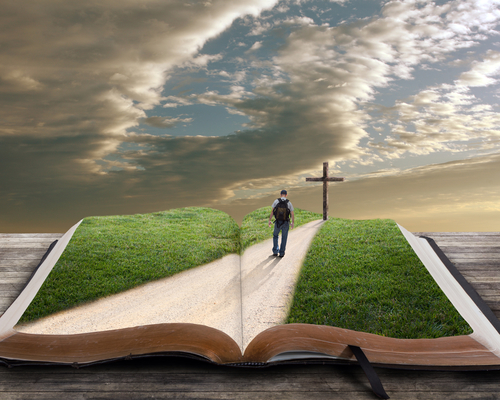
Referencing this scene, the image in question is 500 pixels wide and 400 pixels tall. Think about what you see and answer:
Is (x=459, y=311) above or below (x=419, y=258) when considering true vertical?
below

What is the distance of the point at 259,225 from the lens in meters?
12.3

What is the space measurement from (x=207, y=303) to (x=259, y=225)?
21.7 feet

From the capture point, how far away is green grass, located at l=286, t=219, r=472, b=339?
5000 millimetres

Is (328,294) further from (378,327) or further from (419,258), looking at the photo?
(419,258)

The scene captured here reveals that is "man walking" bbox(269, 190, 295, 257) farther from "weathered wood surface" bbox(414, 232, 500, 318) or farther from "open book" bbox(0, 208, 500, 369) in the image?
"weathered wood surface" bbox(414, 232, 500, 318)

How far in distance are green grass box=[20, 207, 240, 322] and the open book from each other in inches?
1.4

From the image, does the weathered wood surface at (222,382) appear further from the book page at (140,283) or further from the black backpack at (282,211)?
the black backpack at (282,211)

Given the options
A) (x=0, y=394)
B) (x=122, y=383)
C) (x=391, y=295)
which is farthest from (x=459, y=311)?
(x=0, y=394)

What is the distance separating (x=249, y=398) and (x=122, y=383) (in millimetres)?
1331

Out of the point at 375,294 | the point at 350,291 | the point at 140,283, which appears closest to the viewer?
the point at 375,294

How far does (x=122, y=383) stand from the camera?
320cm

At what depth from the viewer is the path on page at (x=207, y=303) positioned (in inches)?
198

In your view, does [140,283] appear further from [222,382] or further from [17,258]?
[222,382]

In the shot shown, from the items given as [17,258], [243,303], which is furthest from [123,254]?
[243,303]
